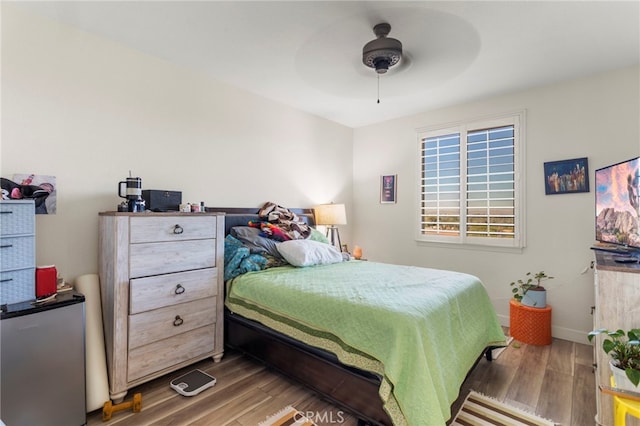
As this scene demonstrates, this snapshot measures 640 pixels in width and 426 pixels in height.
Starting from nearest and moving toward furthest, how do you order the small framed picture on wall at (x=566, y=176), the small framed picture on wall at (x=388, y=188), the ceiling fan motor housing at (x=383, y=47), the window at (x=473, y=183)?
1. the ceiling fan motor housing at (x=383, y=47)
2. the small framed picture on wall at (x=566, y=176)
3. the window at (x=473, y=183)
4. the small framed picture on wall at (x=388, y=188)

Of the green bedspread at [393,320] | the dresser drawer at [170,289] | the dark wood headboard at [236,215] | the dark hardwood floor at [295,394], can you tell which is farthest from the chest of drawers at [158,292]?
the dark wood headboard at [236,215]

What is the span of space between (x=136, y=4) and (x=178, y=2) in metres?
0.28

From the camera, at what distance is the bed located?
1.37 m

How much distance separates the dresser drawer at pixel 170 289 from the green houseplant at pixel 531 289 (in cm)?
285

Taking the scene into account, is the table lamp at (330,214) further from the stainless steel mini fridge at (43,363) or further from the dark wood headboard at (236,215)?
the stainless steel mini fridge at (43,363)

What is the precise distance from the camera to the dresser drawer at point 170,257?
193 centimetres

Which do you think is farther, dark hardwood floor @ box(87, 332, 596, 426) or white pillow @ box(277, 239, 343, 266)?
white pillow @ box(277, 239, 343, 266)

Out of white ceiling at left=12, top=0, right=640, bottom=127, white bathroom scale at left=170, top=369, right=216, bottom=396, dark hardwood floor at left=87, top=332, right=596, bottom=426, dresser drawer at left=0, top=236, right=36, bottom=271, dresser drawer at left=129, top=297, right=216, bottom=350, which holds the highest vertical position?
white ceiling at left=12, top=0, right=640, bottom=127

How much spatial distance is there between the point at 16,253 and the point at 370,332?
1867mm

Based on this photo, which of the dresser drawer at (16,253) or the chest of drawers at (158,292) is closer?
the dresser drawer at (16,253)

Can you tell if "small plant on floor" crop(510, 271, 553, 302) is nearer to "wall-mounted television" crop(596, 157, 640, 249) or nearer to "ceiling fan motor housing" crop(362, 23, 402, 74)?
"wall-mounted television" crop(596, 157, 640, 249)

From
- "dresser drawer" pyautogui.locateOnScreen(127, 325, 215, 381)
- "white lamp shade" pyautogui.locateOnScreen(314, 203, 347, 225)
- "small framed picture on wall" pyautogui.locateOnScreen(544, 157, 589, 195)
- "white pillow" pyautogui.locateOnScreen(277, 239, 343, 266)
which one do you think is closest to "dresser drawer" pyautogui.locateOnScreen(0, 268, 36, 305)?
"dresser drawer" pyautogui.locateOnScreen(127, 325, 215, 381)

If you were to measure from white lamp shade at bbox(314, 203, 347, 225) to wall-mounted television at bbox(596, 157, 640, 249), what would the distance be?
235cm

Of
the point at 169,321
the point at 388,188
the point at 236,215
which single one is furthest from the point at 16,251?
the point at 388,188
